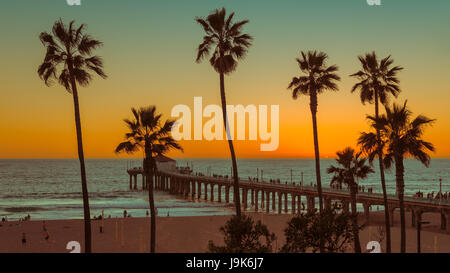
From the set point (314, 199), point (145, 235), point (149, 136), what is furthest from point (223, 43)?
point (314, 199)

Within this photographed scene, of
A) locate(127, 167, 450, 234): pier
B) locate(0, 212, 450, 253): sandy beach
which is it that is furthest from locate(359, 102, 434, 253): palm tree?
locate(0, 212, 450, 253): sandy beach

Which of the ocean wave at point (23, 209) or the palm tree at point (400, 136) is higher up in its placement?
the palm tree at point (400, 136)

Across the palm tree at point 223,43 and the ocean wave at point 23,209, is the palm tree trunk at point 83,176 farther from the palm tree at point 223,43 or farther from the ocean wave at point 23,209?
the ocean wave at point 23,209

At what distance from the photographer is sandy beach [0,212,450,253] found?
3791cm

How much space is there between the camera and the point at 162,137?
83.9 feet

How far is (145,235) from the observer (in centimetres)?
4406

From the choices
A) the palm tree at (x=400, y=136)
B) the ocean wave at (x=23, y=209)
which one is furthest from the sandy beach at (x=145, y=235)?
the ocean wave at (x=23, y=209)

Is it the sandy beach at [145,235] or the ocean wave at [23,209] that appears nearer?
the sandy beach at [145,235]

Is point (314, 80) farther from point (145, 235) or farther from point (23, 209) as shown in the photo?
point (23, 209)

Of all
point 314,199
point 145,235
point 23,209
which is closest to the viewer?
point 145,235

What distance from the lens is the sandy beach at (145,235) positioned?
1492 inches

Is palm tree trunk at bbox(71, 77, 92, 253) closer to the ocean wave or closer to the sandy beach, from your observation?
the sandy beach

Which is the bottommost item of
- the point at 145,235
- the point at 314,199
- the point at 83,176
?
the point at 314,199
